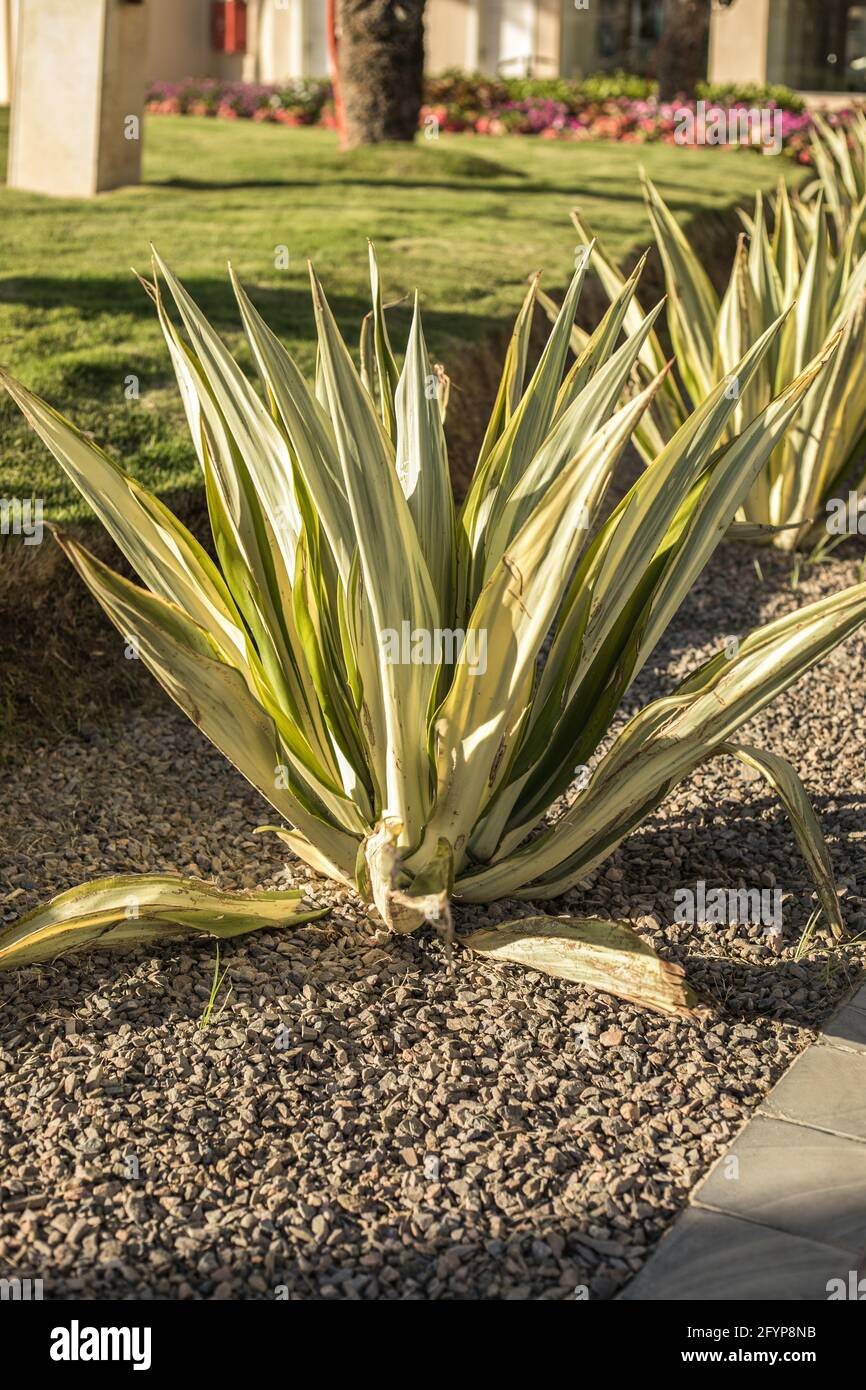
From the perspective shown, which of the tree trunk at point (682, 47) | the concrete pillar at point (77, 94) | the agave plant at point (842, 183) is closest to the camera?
the agave plant at point (842, 183)

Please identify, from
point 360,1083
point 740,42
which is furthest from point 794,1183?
point 740,42

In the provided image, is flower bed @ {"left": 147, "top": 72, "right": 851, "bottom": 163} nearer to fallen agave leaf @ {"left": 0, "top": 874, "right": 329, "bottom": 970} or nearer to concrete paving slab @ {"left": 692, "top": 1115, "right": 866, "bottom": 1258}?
fallen agave leaf @ {"left": 0, "top": 874, "right": 329, "bottom": 970}

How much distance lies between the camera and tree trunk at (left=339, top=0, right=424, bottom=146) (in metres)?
9.95

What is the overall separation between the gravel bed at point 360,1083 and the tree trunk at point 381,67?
26.3 ft

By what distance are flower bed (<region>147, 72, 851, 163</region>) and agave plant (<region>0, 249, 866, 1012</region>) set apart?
11219mm

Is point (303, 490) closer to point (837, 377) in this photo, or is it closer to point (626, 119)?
point (837, 377)

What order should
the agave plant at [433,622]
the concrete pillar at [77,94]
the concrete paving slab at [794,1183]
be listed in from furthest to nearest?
A: the concrete pillar at [77,94] < the agave plant at [433,622] < the concrete paving slab at [794,1183]

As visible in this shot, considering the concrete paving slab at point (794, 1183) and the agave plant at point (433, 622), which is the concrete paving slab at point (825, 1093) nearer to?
the concrete paving slab at point (794, 1183)

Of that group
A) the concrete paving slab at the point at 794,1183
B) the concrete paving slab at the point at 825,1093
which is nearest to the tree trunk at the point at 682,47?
the concrete paving slab at the point at 825,1093

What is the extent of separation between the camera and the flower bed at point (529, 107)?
13562 millimetres

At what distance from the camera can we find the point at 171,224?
7.77m

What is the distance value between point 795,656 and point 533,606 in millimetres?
485

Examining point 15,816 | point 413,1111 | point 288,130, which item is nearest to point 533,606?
point 413,1111
